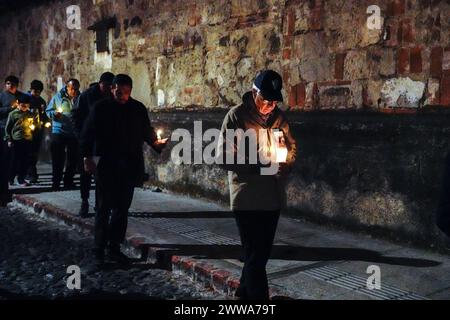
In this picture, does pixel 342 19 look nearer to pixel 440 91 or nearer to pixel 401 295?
pixel 440 91

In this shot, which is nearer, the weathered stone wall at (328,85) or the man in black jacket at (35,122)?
the weathered stone wall at (328,85)

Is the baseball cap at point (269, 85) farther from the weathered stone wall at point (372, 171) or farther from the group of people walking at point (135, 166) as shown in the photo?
the weathered stone wall at point (372, 171)

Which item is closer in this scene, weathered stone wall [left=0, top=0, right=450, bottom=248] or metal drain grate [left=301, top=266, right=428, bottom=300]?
metal drain grate [left=301, top=266, right=428, bottom=300]

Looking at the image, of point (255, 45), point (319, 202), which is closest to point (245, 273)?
point (319, 202)

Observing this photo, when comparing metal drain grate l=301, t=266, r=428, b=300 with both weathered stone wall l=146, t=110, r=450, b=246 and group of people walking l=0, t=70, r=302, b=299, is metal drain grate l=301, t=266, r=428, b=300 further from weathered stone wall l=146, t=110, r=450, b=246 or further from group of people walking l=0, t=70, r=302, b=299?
weathered stone wall l=146, t=110, r=450, b=246

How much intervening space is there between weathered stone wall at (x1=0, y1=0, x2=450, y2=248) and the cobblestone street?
2.12 meters

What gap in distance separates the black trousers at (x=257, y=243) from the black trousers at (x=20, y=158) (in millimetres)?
6277

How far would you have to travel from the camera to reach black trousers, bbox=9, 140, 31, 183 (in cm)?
885

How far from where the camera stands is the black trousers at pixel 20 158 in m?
8.85

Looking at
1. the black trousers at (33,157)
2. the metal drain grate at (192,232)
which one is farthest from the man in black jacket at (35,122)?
the metal drain grate at (192,232)

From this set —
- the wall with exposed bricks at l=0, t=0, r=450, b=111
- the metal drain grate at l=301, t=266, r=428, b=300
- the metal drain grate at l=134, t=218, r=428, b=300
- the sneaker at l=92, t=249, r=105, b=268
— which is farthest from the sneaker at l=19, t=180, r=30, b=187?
the metal drain grate at l=301, t=266, r=428, b=300

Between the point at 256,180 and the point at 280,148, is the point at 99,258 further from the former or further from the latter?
the point at 280,148

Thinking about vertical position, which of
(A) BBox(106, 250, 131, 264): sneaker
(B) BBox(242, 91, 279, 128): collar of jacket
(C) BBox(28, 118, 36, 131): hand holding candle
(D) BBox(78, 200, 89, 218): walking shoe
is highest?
(C) BBox(28, 118, 36, 131): hand holding candle

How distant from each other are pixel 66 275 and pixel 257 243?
6.45 ft
